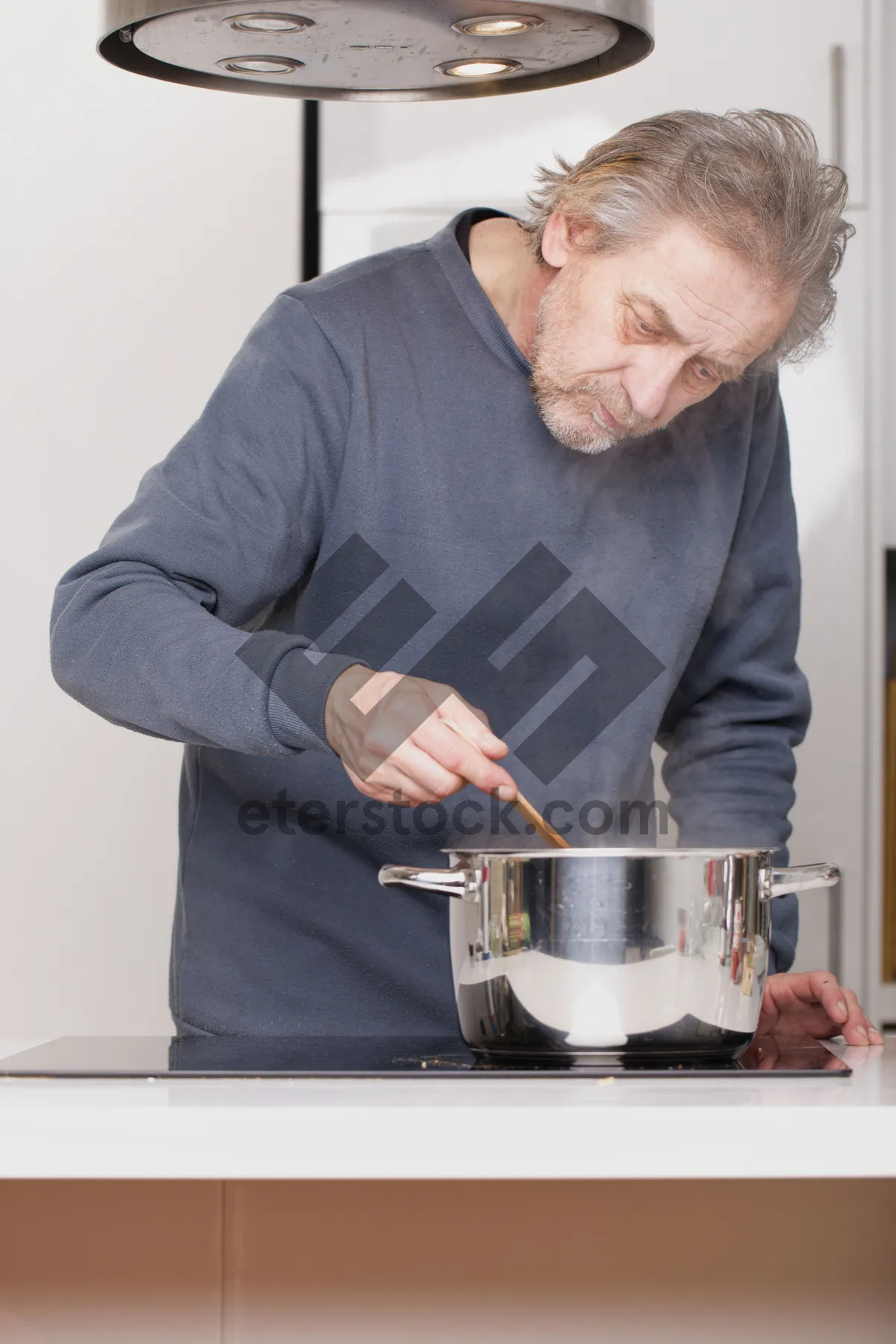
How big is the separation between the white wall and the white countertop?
4.01 ft

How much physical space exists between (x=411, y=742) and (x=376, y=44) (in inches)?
15.9

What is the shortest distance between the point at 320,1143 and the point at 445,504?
0.69m

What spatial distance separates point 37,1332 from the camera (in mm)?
802

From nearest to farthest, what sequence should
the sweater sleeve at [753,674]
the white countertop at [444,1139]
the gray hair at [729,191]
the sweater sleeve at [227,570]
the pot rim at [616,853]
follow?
the white countertop at [444,1139]
the pot rim at [616,853]
the sweater sleeve at [227,570]
the gray hair at [729,191]
the sweater sleeve at [753,674]

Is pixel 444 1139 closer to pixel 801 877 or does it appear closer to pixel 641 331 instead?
pixel 801 877

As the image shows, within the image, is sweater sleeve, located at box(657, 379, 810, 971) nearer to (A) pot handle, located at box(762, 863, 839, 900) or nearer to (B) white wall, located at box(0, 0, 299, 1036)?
(A) pot handle, located at box(762, 863, 839, 900)

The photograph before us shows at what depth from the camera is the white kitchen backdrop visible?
189cm

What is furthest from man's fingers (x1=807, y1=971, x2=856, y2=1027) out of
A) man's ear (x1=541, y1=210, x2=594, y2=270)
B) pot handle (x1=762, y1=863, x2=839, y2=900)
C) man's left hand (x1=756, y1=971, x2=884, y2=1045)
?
man's ear (x1=541, y1=210, x2=594, y2=270)

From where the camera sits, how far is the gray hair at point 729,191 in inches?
45.4

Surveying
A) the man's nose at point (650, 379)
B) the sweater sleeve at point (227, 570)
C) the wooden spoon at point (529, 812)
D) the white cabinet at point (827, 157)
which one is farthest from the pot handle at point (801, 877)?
the white cabinet at point (827, 157)

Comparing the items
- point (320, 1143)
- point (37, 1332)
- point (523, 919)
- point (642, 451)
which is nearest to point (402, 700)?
point (523, 919)

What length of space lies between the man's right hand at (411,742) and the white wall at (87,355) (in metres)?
1.06

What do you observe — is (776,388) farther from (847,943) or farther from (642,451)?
(847,943)

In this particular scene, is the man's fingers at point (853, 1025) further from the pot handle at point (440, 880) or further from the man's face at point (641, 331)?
the man's face at point (641, 331)
